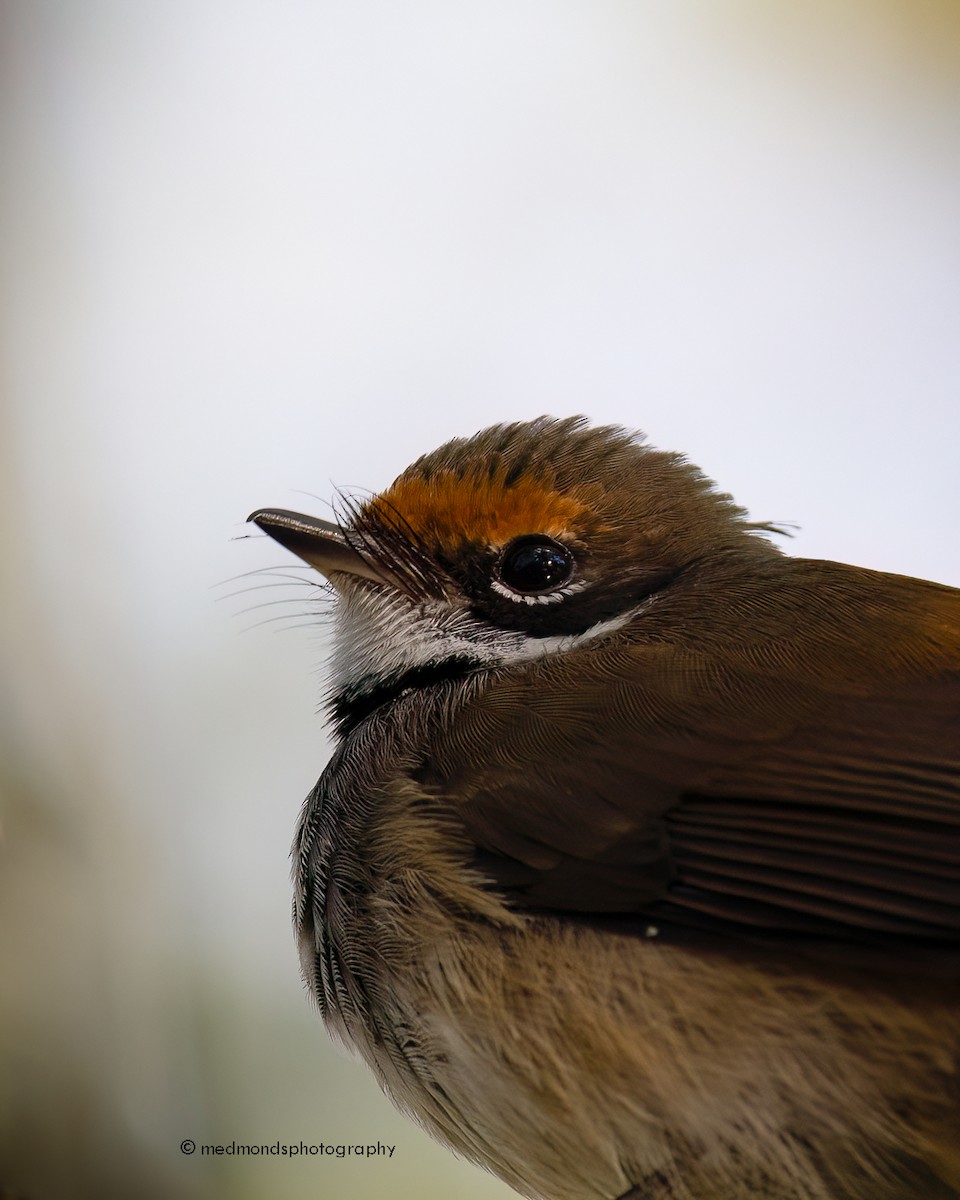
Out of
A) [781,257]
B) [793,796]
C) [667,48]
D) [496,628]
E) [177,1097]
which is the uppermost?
[667,48]

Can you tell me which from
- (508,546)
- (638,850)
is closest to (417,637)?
(508,546)

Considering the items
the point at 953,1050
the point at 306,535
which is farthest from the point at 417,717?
the point at 953,1050

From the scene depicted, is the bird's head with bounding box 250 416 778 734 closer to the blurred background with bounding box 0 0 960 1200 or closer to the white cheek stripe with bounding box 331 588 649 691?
the white cheek stripe with bounding box 331 588 649 691

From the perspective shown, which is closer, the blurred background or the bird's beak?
the bird's beak

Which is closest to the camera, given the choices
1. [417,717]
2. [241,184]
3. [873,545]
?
[417,717]

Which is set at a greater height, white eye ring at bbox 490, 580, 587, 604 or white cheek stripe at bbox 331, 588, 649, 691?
white eye ring at bbox 490, 580, 587, 604

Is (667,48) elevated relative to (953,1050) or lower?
elevated

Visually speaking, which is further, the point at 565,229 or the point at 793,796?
the point at 565,229

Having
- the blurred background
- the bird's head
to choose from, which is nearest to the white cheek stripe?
the bird's head

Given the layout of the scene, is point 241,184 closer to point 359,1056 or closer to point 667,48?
Answer: point 667,48
